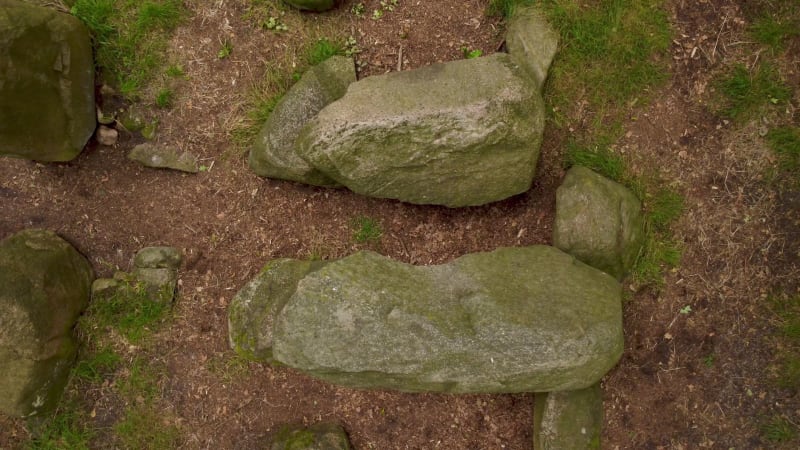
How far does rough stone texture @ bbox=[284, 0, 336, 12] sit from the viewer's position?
412 centimetres

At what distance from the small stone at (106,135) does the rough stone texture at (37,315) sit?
839mm

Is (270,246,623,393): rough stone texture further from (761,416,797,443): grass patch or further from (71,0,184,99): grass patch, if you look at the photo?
(71,0,184,99): grass patch

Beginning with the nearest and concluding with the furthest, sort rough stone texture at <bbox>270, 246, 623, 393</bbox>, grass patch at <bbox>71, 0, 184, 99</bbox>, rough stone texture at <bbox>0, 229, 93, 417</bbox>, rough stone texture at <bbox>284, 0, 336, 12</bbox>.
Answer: rough stone texture at <bbox>270, 246, 623, 393</bbox> → rough stone texture at <bbox>0, 229, 93, 417</bbox> → rough stone texture at <bbox>284, 0, 336, 12</bbox> → grass patch at <bbox>71, 0, 184, 99</bbox>

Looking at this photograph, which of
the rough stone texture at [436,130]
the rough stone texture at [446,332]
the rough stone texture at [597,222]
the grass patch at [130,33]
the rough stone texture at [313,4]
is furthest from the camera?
the grass patch at [130,33]

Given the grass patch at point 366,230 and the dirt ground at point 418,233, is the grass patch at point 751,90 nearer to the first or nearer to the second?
the dirt ground at point 418,233

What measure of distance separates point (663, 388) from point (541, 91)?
7.35 ft

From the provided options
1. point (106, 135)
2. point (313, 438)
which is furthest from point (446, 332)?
point (106, 135)

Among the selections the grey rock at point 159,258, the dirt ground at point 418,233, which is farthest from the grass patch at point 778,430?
the grey rock at point 159,258

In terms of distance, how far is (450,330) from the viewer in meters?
3.19

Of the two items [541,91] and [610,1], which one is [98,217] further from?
[610,1]

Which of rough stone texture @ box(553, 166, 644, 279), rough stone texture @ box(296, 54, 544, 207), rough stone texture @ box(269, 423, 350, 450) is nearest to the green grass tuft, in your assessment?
rough stone texture @ box(296, 54, 544, 207)

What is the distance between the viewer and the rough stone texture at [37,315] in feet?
13.1

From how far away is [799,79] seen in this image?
147 inches

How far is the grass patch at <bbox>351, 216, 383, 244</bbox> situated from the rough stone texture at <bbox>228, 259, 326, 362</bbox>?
45cm
